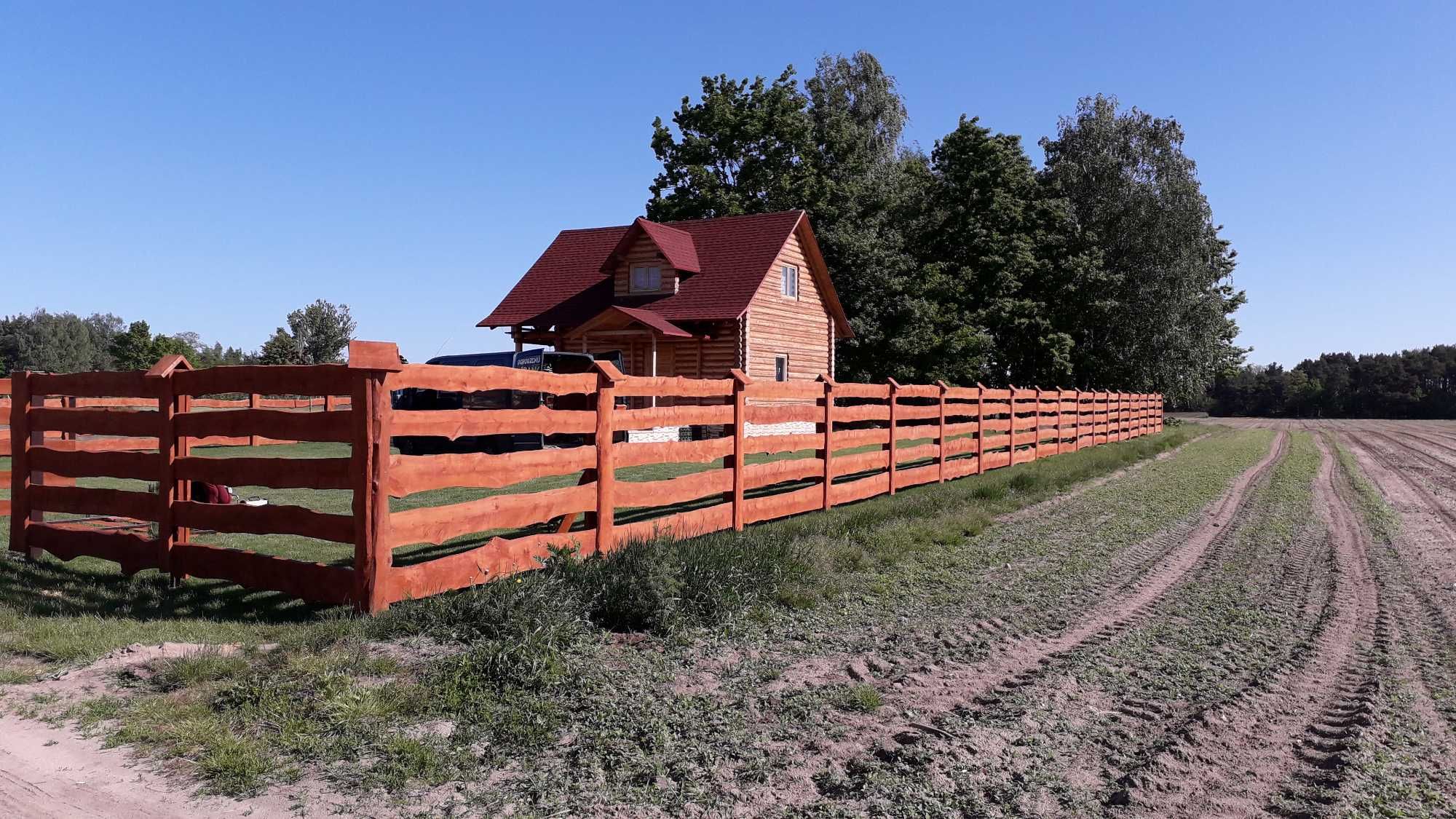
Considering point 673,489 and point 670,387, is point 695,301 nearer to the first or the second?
point 670,387

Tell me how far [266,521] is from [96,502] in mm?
2111

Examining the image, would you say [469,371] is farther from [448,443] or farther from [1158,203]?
[1158,203]

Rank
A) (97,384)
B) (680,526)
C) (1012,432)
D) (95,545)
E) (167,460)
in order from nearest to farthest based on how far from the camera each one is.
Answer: (167,460) < (95,545) < (97,384) < (680,526) < (1012,432)

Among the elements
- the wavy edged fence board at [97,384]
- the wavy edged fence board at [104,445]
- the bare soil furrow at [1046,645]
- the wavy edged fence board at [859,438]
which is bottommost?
the bare soil furrow at [1046,645]

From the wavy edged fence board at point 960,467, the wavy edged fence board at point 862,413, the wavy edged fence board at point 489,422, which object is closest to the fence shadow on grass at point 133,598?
the wavy edged fence board at point 489,422

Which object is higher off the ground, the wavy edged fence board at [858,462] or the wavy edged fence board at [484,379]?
the wavy edged fence board at [484,379]

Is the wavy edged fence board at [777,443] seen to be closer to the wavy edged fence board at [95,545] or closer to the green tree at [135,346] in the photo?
the wavy edged fence board at [95,545]

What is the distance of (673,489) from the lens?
7.08 meters

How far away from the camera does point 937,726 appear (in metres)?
3.57

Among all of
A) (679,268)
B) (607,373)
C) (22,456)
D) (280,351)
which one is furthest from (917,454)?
(280,351)

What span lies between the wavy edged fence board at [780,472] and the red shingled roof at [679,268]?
16.3 meters

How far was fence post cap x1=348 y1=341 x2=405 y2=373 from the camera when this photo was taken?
4672 millimetres

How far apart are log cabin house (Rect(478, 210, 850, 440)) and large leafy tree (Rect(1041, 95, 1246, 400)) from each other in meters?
17.6

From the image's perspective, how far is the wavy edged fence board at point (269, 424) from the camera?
16.1 ft
